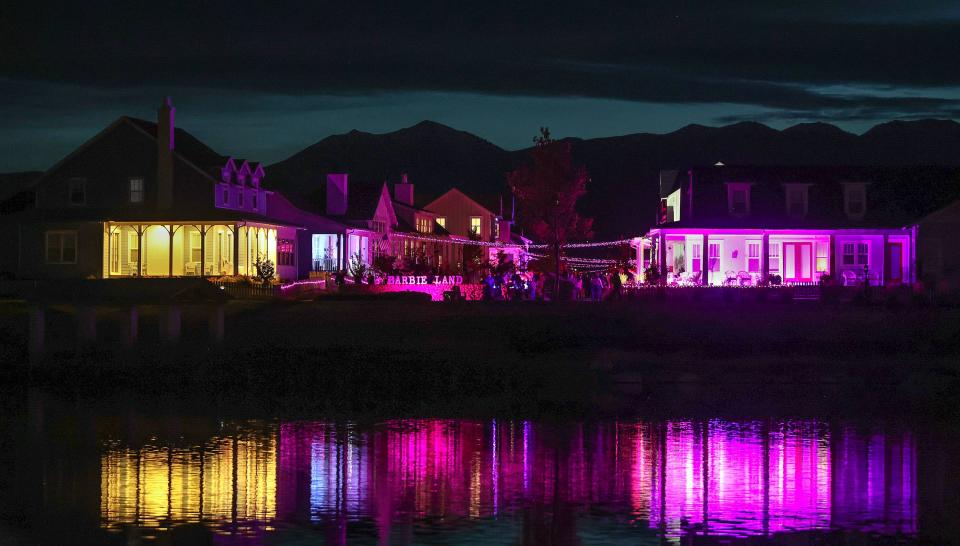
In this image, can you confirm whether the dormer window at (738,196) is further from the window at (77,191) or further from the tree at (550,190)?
the window at (77,191)

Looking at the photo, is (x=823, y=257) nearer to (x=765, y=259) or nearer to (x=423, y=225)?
(x=765, y=259)

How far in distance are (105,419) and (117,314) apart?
57.8 feet

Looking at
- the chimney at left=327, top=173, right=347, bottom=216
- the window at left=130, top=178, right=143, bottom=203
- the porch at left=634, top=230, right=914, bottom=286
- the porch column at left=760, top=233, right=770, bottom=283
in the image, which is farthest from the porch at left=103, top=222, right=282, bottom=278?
the porch column at left=760, top=233, right=770, bottom=283

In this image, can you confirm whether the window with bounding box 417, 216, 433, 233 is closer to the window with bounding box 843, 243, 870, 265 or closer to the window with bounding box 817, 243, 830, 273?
the window with bounding box 817, 243, 830, 273

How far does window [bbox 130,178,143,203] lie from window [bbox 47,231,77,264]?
3064mm

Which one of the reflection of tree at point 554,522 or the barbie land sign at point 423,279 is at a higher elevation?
the barbie land sign at point 423,279

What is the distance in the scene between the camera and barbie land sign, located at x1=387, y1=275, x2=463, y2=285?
62250mm

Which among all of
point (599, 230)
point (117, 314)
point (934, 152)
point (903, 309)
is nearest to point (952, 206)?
point (903, 309)

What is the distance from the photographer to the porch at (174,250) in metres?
59.8

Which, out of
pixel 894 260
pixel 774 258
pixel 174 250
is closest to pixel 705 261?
pixel 774 258

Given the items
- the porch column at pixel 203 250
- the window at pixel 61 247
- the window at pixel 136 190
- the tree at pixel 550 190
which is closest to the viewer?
the porch column at pixel 203 250

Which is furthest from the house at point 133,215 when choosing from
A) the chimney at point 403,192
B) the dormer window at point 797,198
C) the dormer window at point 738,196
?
the chimney at point 403,192

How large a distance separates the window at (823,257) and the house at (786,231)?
0.05 meters

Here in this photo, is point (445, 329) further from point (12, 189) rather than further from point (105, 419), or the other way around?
point (12, 189)
